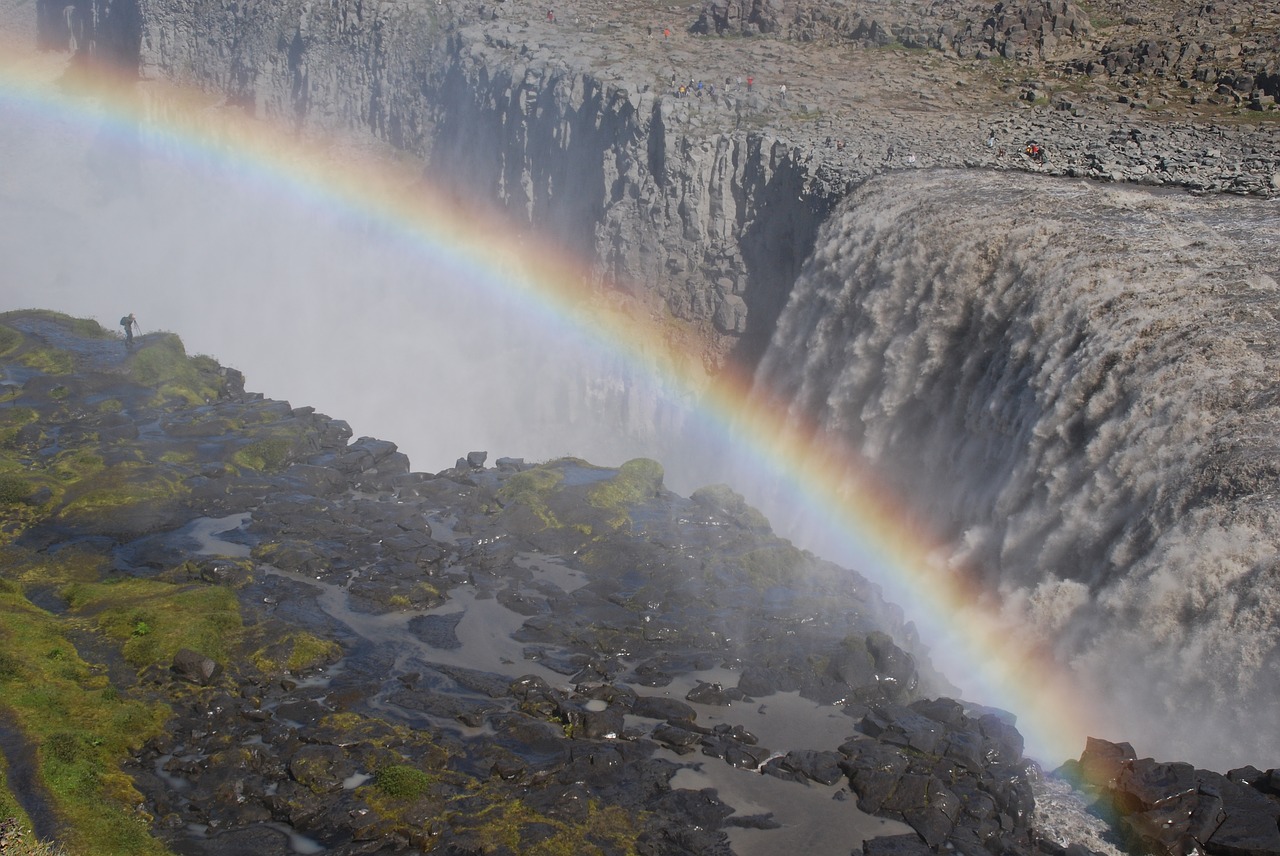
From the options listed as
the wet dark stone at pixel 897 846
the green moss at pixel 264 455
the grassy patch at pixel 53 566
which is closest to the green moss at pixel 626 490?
the green moss at pixel 264 455

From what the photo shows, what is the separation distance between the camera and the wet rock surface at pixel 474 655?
18812mm

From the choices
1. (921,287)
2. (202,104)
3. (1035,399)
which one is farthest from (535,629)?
(202,104)

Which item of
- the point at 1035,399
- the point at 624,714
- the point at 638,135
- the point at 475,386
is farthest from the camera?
the point at 475,386

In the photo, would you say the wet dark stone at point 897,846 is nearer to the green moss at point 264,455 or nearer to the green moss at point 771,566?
the green moss at point 771,566

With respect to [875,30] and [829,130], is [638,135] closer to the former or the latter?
[829,130]

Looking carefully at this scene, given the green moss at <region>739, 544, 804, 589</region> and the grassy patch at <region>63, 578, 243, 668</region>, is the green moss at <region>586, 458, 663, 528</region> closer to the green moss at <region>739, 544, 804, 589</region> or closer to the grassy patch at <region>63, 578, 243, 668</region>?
the green moss at <region>739, 544, 804, 589</region>

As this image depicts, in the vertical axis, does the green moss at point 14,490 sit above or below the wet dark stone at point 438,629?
below

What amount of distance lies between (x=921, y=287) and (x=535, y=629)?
640 inches

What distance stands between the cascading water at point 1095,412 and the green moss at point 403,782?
1355cm

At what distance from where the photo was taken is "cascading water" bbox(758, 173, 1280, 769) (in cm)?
1939

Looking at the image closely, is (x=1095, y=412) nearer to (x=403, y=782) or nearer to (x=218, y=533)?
(x=403, y=782)

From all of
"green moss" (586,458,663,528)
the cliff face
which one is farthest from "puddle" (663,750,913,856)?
the cliff face

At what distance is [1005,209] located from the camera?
Result: 3272 centimetres

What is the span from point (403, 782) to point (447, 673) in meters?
5.46
